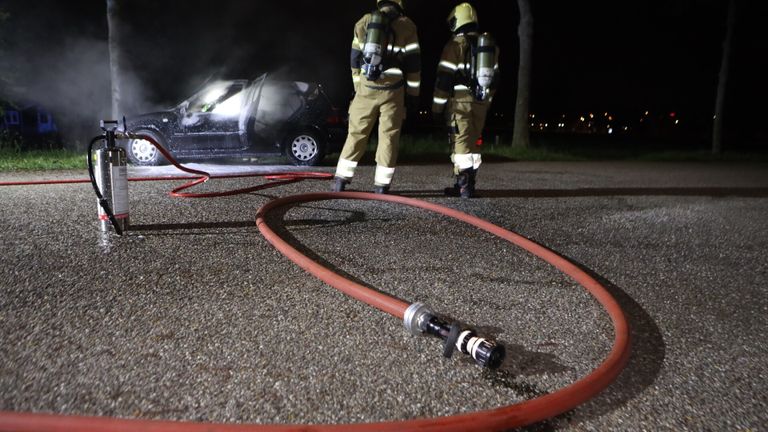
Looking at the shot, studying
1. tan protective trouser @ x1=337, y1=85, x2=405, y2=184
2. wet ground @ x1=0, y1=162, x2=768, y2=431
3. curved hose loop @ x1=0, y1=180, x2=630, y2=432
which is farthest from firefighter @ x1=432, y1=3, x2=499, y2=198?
curved hose loop @ x1=0, y1=180, x2=630, y2=432

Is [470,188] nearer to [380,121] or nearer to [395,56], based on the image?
[380,121]

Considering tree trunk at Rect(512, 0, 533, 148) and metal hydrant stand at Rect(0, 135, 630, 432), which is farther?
tree trunk at Rect(512, 0, 533, 148)

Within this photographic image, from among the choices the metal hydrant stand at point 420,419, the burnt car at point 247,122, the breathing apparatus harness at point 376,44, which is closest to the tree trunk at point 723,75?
the burnt car at point 247,122

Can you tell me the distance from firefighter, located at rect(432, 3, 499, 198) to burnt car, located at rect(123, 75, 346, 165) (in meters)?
3.49

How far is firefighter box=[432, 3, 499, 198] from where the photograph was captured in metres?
5.25

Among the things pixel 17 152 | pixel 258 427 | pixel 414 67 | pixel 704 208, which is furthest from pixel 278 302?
pixel 17 152

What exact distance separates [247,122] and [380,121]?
12.8 feet

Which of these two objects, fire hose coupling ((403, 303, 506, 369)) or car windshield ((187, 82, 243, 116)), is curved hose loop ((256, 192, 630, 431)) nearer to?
fire hose coupling ((403, 303, 506, 369))

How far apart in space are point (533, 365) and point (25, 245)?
2.98 meters

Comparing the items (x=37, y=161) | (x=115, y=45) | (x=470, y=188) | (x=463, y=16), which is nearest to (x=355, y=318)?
(x=470, y=188)

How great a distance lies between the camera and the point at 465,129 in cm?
540

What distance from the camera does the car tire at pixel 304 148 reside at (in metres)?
8.49

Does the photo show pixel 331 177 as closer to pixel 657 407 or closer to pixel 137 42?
pixel 657 407

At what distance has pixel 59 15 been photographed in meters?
16.2
